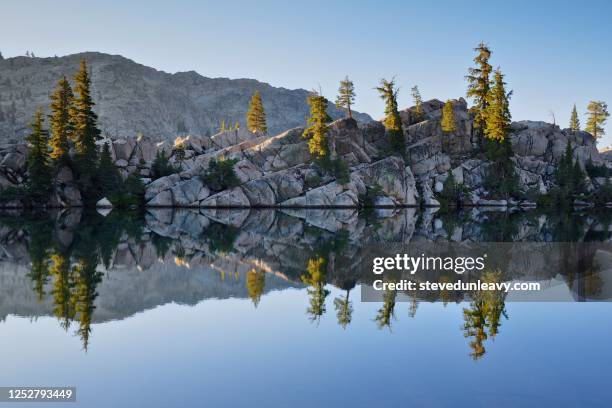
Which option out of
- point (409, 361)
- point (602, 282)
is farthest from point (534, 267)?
point (409, 361)

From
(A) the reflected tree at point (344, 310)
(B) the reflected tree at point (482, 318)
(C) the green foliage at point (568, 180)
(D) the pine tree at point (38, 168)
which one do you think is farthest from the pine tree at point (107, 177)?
(C) the green foliage at point (568, 180)

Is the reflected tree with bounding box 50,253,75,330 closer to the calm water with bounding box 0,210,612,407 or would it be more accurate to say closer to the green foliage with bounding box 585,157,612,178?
the calm water with bounding box 0,210,612,407

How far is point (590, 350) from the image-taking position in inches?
362

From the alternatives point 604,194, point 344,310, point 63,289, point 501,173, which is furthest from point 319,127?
point 344,310

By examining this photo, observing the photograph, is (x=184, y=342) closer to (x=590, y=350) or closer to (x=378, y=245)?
(x=590, y=350)

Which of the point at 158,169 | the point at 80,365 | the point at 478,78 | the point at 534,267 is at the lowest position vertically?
the point at 80,365

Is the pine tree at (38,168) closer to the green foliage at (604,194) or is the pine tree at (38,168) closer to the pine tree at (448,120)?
the pine tree at (448,120)

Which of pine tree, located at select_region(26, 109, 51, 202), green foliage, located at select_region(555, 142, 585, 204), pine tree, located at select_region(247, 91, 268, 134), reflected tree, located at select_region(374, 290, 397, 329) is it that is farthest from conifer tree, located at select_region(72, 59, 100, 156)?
A: green foliage, located at select_region(555, 142, 585, 204)

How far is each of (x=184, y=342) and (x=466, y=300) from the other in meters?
7.79

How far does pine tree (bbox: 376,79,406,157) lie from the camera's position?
265 ft

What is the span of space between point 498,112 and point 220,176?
47.0m

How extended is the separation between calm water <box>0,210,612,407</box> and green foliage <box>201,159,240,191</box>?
1856 inches

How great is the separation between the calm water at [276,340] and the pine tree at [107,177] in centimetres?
4561

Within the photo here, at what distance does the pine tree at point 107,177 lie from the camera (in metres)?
61.8
